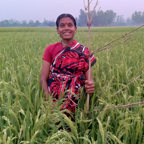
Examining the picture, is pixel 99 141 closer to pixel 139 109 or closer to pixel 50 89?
pixel 139 109

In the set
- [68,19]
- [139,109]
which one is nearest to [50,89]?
[68,19]

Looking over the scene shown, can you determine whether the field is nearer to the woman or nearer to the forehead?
the woman

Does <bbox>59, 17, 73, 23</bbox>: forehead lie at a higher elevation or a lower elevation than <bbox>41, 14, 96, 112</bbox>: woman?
higher

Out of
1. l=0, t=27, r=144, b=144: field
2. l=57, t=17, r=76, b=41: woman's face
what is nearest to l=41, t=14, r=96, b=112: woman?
l=57, t=17, r=76, b=41: woman's face

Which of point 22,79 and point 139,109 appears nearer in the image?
point 139,109

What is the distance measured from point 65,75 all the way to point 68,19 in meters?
0.42

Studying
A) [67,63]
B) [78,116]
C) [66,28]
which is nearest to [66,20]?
[66,28]

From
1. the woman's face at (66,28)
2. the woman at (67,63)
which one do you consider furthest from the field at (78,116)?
the woman's face at (66,28)

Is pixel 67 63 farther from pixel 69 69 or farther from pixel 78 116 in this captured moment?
pixel 78 116

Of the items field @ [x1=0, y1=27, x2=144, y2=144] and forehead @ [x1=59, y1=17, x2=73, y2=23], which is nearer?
field @ [x1=0, y1=27, x2=144, y2=144]

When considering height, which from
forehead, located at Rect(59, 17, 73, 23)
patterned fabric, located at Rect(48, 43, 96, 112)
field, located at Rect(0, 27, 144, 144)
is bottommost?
field, located at Rect(0, 27, 144, 144)

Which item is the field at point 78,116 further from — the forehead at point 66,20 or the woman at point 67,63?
the forehead at point 66,20

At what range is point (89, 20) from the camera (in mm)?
1005

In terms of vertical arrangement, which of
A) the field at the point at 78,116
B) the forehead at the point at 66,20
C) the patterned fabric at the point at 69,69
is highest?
the forehead at the point at 66,20
